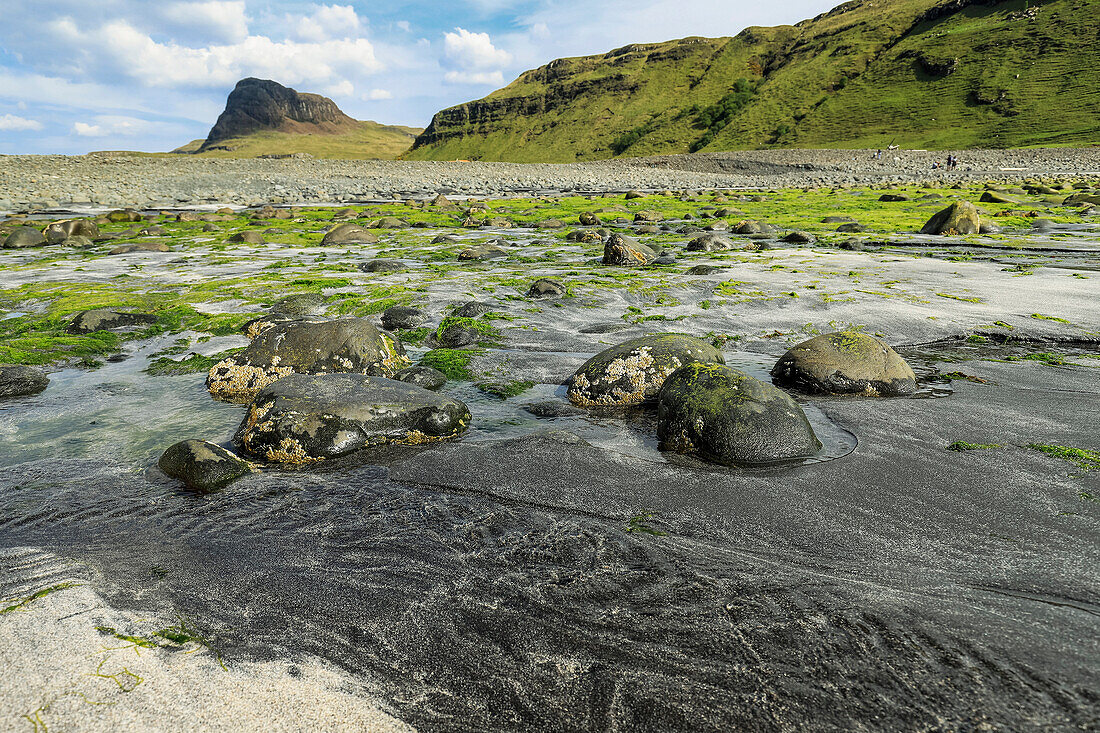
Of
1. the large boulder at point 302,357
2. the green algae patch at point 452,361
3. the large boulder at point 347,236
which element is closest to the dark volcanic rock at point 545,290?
the green algae patch at point 452,361

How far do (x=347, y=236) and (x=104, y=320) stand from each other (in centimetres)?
815

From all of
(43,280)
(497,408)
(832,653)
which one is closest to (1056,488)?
(832,653)

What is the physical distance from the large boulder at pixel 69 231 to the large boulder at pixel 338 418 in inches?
584

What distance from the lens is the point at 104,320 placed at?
22.4ft

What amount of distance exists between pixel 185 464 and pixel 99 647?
4.90ft

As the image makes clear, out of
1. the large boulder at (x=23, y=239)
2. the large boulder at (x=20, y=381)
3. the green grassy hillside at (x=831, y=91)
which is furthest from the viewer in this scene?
the green grassy hillside at (x=831, y=91)

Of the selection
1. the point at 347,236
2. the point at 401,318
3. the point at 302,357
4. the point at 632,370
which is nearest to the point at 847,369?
the point at 632,370

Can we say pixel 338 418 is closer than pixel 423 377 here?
Yes

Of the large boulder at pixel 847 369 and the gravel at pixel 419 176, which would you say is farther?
the gravel at pixel 419 176

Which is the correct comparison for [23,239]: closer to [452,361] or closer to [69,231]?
[69,231]

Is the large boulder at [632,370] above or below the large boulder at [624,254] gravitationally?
below

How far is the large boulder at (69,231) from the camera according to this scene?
1461 centimetres

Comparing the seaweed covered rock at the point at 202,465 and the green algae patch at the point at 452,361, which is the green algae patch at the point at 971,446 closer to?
the green algae patch at the point at 452,361

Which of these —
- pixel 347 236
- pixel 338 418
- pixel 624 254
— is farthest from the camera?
pixel 347 236
